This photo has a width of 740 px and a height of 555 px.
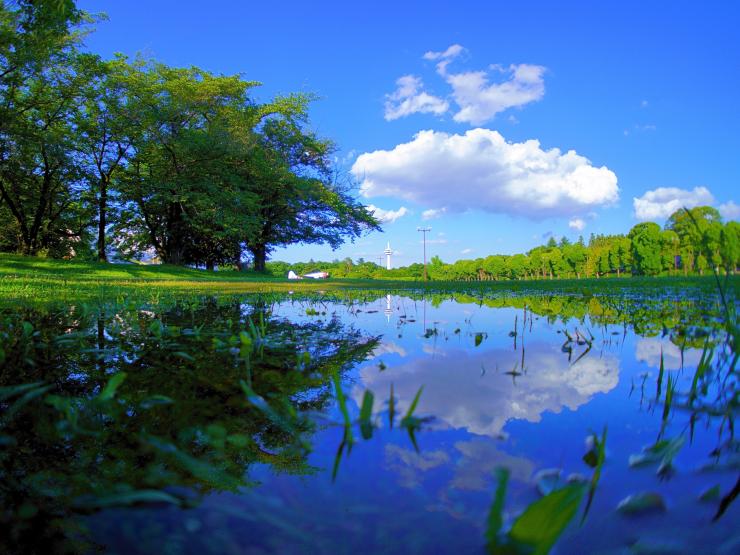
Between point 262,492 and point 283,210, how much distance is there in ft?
104

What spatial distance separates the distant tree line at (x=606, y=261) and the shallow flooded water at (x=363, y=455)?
2.26 feet

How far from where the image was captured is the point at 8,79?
17.6 meters

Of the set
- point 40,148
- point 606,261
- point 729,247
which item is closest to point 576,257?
point 606,261

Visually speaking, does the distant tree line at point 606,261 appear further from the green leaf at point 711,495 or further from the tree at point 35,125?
the tree at point 35,125

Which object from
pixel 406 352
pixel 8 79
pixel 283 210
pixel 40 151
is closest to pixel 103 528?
pixel 406 352

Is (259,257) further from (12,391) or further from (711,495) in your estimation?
(711,495)

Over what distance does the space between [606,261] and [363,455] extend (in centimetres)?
5849

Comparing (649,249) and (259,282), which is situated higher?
(649,249)

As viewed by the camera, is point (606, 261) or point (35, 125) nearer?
point (35, 125)

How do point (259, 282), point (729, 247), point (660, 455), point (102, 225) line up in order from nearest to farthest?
point (660, 455) → point (729, 247) → point (259, 282) → point (102, 225)

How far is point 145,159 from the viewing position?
2653cm

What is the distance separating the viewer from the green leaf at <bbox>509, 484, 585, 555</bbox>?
0.62 m

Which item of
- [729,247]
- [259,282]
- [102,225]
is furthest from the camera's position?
[102,225]

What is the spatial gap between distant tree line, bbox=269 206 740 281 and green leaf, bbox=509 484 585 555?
1694 millimetres
